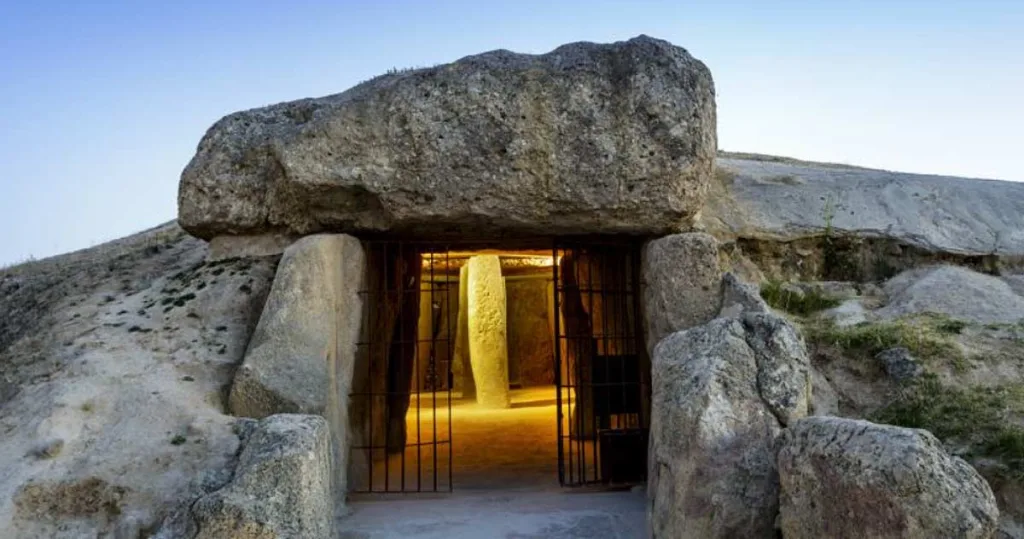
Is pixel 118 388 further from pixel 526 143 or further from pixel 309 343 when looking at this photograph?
pixel 526 143

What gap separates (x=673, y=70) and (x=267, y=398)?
387 centimetres

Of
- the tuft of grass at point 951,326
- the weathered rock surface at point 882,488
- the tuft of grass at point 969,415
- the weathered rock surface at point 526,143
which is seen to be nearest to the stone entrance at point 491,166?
the weathered rock surface at point 526,143

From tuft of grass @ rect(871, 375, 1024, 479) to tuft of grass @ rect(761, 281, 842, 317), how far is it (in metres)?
1.39

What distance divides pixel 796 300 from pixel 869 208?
189 centimetres

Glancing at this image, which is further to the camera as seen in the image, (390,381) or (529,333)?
(529,333)

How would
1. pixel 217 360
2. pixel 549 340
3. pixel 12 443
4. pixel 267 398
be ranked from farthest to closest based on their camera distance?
pixel 549 340 → pixel 217 360 → pixel 267 398 → pixel 12 443

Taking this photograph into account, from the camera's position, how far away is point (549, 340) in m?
19.4

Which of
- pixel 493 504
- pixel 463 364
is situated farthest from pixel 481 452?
pixel 463 364

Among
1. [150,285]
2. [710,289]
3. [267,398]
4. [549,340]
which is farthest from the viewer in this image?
[549,340]

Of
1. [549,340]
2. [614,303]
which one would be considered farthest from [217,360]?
[549,340]

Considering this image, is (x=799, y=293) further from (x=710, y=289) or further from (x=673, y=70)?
(x=673, y=70)

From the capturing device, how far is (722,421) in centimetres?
463

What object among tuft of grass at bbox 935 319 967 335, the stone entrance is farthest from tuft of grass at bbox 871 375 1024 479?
the stone entrance

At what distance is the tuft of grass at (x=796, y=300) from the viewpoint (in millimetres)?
7078
